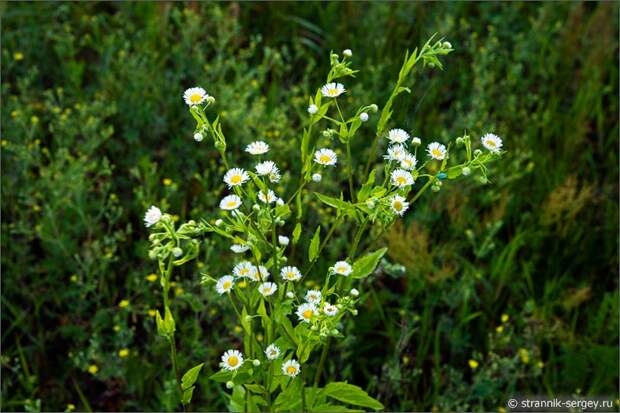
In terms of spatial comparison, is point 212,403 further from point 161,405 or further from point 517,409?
point 517,409

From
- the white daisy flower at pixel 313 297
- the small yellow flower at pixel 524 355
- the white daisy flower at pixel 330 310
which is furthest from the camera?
the small yellow flower at pixel 524 355

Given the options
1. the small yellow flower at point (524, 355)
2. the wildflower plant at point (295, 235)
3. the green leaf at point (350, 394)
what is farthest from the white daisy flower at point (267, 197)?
the small yellow flower at point (524, 355)

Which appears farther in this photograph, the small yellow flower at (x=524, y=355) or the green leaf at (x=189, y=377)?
the small yellow flower at (x=524, y=355)

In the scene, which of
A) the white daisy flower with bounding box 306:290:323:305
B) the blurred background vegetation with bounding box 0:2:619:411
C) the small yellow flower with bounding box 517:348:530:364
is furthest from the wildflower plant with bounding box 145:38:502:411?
the small yellow flower with bounding box 517:348:530:364

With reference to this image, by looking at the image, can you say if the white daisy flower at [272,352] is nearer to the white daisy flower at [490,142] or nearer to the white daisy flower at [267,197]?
the white daisy flower at [267,197]

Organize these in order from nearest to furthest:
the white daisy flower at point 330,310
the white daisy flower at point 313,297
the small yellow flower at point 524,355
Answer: the white daisy flower at point 330,310
the white daisy flower at point 313,297
the small yellow flower at point 524,355

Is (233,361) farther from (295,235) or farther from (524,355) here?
(524,355)

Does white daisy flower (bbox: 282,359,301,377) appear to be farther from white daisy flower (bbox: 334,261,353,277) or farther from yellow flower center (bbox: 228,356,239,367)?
white daisy flower (bbox: 334,261,353,277)
